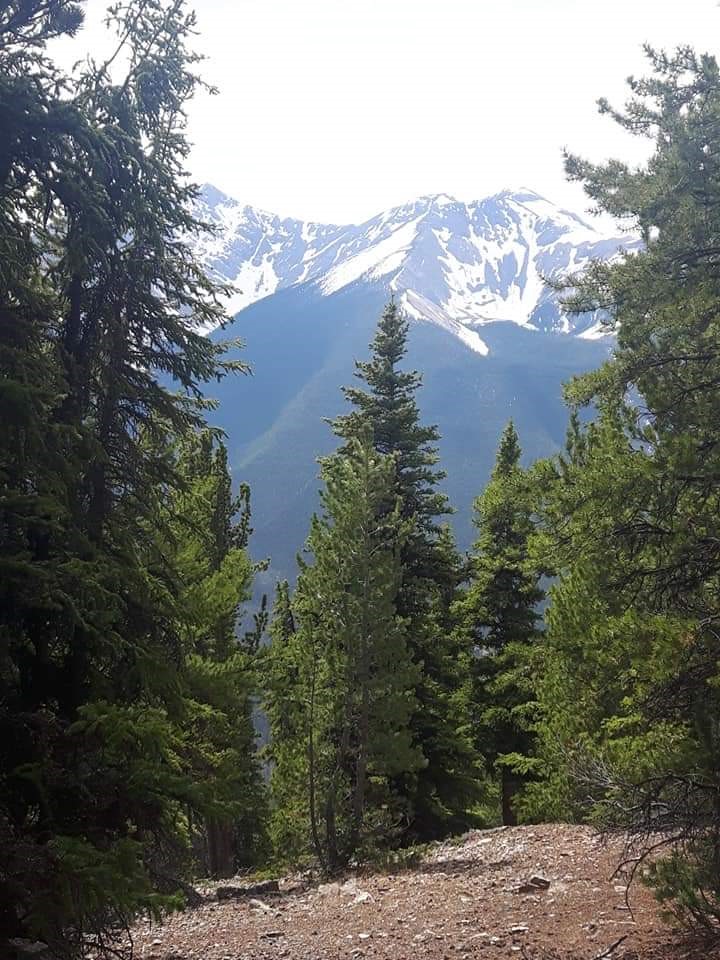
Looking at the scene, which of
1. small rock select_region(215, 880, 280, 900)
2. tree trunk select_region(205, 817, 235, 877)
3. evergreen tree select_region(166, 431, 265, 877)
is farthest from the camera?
tree trunk select_region(205, 817, 235, 877)

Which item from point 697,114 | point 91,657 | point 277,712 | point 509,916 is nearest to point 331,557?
point 277,712

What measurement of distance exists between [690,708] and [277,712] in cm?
1124

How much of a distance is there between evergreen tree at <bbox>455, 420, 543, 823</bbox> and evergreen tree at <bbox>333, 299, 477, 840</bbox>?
0.76m

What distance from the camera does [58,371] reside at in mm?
7465

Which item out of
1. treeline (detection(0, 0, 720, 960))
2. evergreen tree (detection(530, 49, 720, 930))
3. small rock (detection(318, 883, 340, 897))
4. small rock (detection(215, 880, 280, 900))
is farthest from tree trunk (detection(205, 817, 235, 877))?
evergreen tree (detection(530, 49, 720, 930))

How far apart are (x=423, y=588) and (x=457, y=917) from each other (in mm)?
10716

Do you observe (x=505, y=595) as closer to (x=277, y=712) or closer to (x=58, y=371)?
(x=277, y=712)

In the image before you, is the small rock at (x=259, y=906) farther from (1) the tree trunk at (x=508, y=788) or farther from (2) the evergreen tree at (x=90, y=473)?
(1) the tree trunk at (x=508, y=788)

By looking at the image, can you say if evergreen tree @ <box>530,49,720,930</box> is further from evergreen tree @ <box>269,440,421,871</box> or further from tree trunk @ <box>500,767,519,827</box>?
tree trunk @ <box>500,767,519,827</box>

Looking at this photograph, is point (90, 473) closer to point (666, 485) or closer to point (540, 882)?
point (666, 485)

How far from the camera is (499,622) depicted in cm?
2516

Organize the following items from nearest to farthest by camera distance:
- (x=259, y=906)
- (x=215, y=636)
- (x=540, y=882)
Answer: (x=540, y=882)
(x=259, y=906)
(x=215, y=636)

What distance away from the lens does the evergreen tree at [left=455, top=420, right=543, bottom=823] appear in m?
24.1

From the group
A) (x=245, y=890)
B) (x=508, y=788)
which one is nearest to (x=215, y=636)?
(x=245, y=890)
